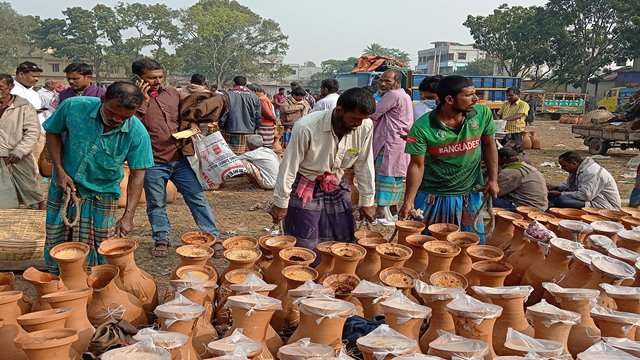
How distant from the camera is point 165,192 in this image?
4719mm

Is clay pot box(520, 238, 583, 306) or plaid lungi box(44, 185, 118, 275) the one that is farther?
plaid lungi box(44, 185, 118, 275)

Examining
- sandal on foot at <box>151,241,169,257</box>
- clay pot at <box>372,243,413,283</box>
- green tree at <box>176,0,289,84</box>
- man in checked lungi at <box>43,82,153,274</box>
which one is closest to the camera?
clay pot at <box>372,243,413,283</box>

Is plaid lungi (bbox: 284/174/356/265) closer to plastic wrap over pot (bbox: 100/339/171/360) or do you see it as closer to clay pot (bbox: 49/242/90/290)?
clay pot (bbox: 49/242/90/290)

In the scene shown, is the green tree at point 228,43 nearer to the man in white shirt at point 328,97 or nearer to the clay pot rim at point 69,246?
the man in white shirt at point 328,97

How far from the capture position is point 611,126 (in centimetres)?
1232

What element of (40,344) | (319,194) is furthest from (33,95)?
(40,344)

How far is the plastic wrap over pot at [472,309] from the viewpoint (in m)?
1.99

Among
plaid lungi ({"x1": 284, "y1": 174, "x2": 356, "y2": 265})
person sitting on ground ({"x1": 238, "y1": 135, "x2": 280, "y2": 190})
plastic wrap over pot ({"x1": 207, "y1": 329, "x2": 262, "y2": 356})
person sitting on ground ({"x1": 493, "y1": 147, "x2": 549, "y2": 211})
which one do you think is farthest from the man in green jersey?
person sitting on ground ({"x1": 238, "y1": 135, "x2": 280, "y2": 190})

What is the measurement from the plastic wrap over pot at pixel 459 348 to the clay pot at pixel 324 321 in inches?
13.7

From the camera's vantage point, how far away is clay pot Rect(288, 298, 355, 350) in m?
2.01

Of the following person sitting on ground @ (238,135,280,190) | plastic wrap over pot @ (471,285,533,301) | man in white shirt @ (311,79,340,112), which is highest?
man in white shirt @ (311,79,340,112)

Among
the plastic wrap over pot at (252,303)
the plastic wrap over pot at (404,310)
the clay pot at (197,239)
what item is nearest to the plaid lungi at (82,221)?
the clay pot at (197,239)

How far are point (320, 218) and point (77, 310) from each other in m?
1.70

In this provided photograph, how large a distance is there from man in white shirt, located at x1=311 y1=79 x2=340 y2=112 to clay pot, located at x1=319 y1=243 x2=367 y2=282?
5178mm
